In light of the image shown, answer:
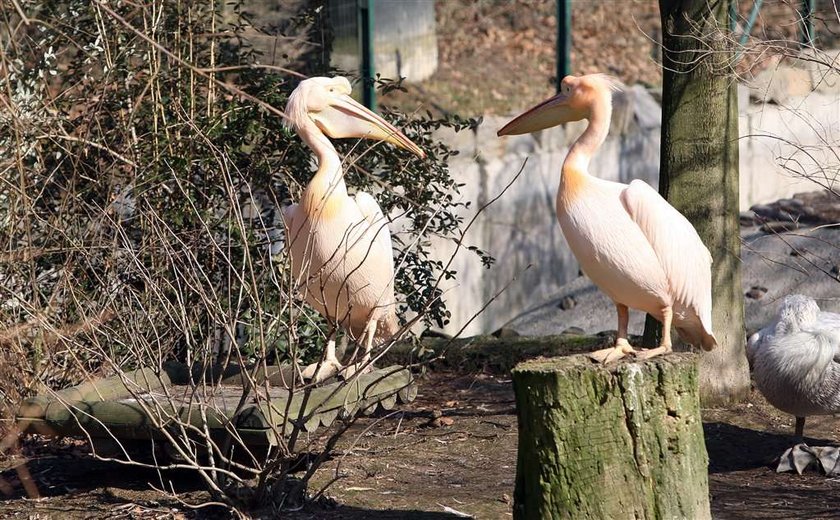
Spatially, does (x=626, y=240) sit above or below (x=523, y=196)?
below

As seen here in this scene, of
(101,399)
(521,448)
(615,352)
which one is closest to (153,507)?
(101,399)

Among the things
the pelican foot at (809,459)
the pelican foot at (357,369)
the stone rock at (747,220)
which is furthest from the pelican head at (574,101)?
the stone rock at (747,220)

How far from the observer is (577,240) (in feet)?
13.4

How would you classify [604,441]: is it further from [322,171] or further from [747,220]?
[747,220]

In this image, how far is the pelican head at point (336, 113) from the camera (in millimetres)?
4809

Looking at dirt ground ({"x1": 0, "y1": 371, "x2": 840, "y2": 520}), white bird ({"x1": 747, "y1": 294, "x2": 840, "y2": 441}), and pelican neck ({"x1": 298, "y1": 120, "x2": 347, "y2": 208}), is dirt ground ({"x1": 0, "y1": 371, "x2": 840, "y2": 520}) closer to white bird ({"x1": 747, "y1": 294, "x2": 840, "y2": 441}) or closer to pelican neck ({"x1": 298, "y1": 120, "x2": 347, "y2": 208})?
white bird ({"x1": 747, "y1": 294, "x2": 840, "y2": 441})

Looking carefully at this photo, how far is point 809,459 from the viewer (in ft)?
15.1

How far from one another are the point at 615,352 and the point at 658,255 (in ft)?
1.53

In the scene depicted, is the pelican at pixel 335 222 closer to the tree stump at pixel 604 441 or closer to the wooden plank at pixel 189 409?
the wooden plank at pixel 189 409

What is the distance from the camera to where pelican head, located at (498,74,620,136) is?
171 inches

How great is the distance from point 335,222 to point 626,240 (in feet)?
3.99

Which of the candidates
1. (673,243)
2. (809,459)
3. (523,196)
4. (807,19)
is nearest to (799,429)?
(809,459)

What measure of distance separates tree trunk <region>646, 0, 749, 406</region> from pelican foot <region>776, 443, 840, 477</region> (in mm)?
861

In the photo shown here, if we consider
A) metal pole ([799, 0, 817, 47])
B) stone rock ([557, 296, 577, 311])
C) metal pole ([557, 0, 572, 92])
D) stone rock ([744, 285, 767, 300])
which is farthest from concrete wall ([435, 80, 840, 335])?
metal pole ([799, 0, 817, 47])
